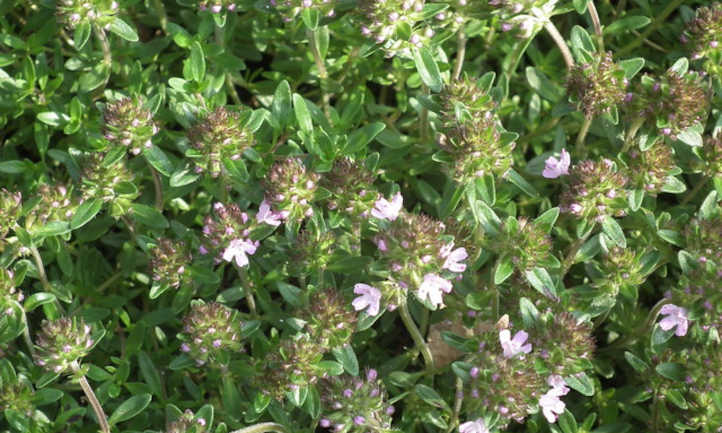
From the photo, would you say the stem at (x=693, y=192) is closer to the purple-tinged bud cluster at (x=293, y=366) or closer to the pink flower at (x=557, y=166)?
Result: the pink flower at (x=557, y=166)

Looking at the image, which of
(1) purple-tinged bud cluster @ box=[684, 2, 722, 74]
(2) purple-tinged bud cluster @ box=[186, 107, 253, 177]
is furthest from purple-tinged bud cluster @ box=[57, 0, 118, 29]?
(1) purple-tinged bud cluster @ box=[684, 2, 722, 74]

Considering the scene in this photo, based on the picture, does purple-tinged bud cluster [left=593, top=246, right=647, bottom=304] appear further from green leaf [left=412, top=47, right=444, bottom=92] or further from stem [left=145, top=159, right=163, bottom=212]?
stem [left=145, top=159, right=163, bottom=212]

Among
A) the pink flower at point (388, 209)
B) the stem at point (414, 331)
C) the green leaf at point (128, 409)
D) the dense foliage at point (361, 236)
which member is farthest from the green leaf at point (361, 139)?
the green leaf at point (128, 409)

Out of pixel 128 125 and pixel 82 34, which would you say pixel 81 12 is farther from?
pixel 128 125

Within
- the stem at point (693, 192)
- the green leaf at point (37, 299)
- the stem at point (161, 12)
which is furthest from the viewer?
the stem at point (161, 12)

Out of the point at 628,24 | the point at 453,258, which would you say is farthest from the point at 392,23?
the point at 628,24
